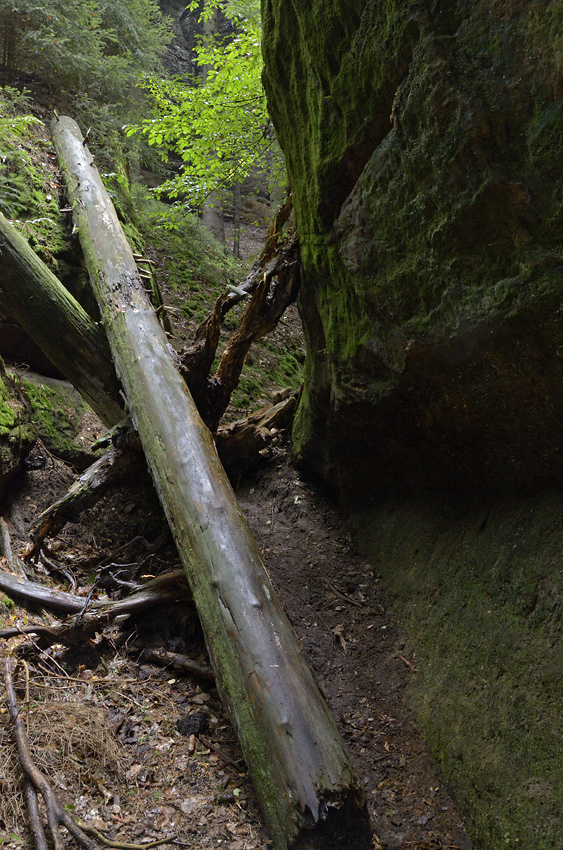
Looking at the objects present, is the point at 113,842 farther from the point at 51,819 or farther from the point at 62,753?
the point at 62,753

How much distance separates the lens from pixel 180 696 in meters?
3.31

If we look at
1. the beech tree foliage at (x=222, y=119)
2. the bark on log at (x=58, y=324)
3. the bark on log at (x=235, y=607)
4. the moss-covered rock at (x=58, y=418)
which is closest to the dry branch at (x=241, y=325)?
the bark on log at (x=235, y=607)

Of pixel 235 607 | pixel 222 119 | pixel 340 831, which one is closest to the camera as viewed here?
pixel 340 831

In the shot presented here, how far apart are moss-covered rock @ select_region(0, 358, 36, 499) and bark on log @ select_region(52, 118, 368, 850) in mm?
1083

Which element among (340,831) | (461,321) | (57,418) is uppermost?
(461,321)

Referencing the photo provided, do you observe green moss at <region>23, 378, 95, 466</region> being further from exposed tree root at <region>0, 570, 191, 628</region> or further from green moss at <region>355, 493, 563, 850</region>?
green moss at <region>355, 493, 563, 850</region>

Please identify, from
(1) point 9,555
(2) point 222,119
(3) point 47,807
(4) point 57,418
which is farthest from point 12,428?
(2) point 222,119

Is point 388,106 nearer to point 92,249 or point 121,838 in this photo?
point 121,838

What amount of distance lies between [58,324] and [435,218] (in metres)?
4.34

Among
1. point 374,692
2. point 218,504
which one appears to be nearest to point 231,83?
point 218,504

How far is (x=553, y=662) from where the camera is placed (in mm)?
2221

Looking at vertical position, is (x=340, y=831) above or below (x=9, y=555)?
below

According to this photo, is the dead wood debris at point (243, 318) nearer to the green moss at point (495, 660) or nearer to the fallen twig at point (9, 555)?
the fallen twig at point (9, 555)

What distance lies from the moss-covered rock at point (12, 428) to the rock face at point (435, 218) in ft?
10.0
